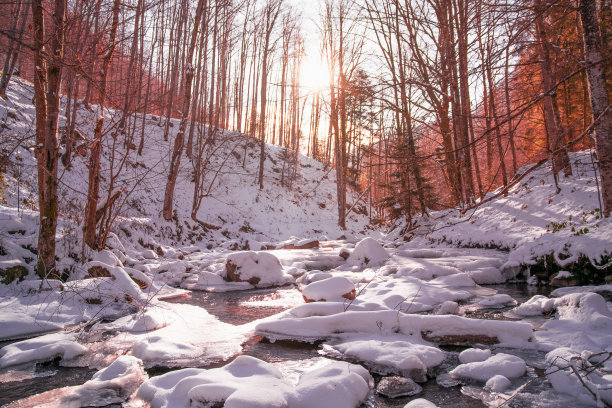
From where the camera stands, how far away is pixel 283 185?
26.2 metres

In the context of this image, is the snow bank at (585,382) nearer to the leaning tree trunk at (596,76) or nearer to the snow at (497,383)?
the snow at (497,383)

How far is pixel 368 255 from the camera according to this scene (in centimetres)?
953

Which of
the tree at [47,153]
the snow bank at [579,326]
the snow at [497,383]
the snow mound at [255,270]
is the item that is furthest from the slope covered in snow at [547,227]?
the tree at [47,153]

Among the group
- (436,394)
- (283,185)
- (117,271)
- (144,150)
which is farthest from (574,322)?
(283,185)

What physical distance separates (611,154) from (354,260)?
21.3 ft

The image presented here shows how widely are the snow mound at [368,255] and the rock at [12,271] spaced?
728 centimetres

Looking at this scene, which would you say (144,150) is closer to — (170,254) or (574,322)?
(170,254)

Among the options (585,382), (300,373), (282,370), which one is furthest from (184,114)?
(585,382)

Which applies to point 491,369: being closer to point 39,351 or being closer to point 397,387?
point 397,387

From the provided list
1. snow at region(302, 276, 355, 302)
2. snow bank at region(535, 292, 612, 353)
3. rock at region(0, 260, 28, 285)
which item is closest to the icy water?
snow bank at region(535, 292, 612, 353)

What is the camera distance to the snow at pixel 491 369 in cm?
314

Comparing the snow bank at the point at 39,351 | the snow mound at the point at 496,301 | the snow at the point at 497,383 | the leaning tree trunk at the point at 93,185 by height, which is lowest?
the snow at the point at 497,383

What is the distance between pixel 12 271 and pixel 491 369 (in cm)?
711

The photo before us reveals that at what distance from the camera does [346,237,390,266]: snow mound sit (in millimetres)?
9422
